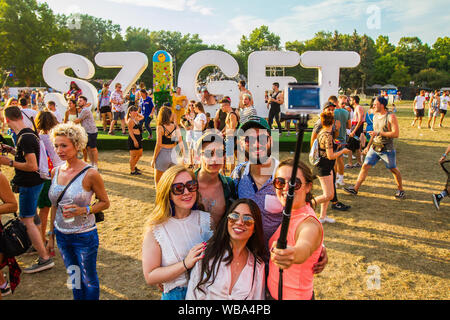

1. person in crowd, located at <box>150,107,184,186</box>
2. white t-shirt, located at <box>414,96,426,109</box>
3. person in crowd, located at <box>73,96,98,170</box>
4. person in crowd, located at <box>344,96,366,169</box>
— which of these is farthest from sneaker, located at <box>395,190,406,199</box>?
white t-shirt, located at <box>414,96,426,109</box>

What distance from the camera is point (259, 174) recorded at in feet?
7.29

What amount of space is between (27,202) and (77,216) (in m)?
1.38

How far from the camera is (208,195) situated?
7.23ft

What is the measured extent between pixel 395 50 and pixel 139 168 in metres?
67.9

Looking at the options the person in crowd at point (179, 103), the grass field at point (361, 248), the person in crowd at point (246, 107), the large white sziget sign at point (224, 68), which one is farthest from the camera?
the person in crowd at point (179, 103)

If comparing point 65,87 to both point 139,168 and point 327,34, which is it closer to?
point 139,168

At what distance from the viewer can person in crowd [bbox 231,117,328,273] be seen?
1.99 m

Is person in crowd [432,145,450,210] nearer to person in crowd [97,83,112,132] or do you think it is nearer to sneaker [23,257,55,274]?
sneaker [23,257,55,274]

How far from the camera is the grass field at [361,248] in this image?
3127 mm

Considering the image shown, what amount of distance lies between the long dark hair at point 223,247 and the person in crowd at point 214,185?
0.36m

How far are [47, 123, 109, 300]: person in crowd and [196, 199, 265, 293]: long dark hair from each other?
1298mm

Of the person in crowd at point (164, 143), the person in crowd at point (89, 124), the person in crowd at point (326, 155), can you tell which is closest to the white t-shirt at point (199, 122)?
the person in crowd at point (164, 143)

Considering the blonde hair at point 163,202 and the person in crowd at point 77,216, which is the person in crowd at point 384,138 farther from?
the person in crowd at point 77,216

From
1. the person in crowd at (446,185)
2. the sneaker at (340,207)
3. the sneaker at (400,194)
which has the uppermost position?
the person in crowd at (446,185)
